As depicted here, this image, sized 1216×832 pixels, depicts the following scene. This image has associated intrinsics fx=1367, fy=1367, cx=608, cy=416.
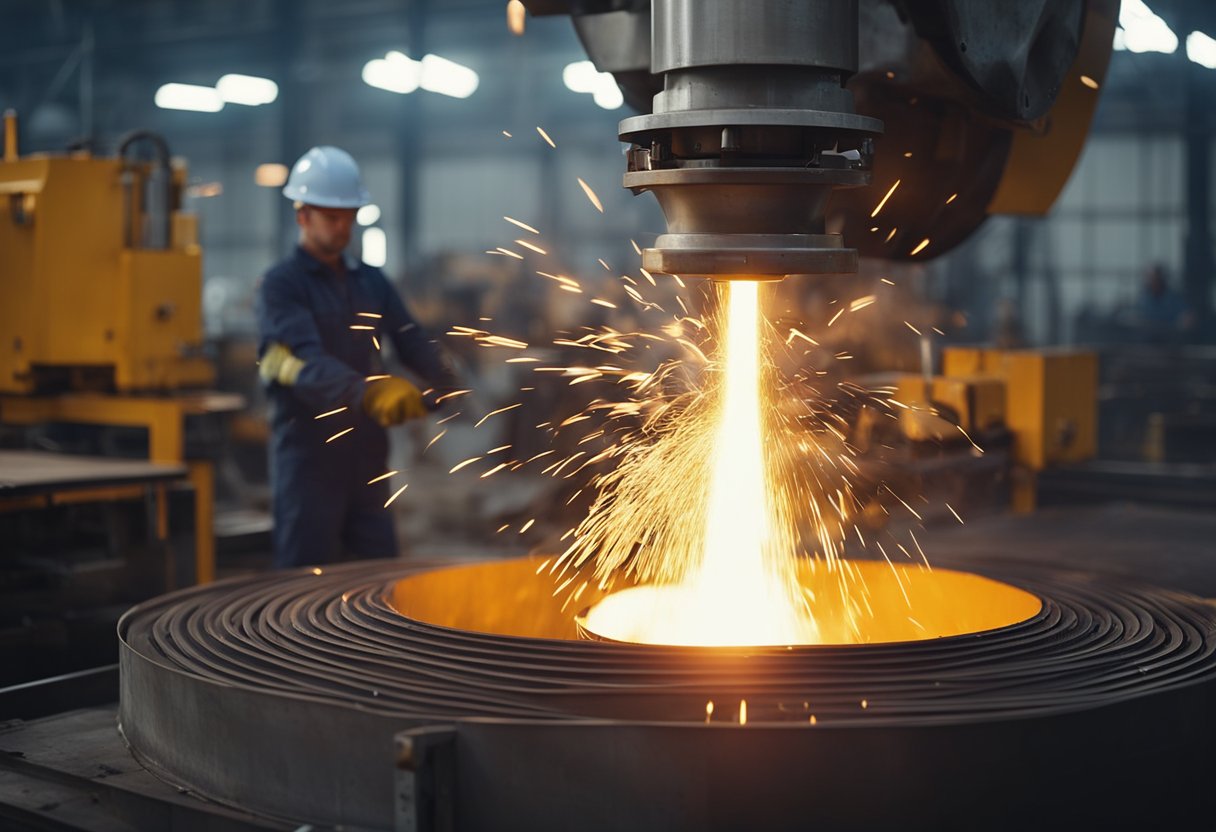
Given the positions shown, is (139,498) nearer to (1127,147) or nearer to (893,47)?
(893,47)

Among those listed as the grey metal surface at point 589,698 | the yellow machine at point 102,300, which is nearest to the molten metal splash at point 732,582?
the grey metal surface at point 589,698

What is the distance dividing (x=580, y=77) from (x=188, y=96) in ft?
16.3

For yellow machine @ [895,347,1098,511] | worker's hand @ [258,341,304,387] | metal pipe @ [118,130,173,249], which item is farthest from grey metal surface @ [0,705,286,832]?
metal pipe @ [118,130,173,249]

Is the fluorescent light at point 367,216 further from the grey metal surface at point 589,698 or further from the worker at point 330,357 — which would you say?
the grey metal surface at point 589,698

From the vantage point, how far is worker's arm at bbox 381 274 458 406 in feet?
12.8

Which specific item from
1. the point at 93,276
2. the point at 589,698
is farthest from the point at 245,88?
the point at 589,698

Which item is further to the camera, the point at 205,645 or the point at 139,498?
the point at 139,498

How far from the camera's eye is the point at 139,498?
3.97 meters

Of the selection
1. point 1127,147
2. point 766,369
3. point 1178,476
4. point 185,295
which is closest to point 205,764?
point 766,369

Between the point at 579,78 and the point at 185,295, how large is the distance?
1261 centimetres

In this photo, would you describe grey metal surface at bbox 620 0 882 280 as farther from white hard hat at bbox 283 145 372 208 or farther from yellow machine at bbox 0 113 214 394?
yellow machine at bbox 0 113 214 394

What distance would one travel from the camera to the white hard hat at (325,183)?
12.4 ft

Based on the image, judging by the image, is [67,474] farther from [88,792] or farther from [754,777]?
[754,777]

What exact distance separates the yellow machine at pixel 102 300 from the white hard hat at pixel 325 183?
1441 mm
